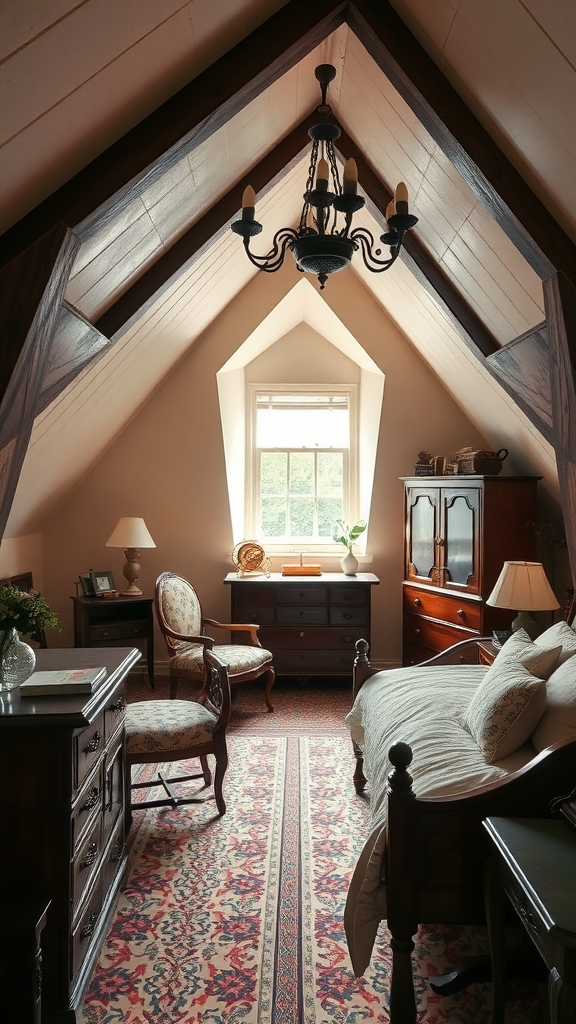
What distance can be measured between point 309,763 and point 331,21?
367 centimetres

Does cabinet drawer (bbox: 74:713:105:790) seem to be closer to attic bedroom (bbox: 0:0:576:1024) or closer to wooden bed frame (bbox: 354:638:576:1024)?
attic bedroom (bbox: 0:0:576:1024)

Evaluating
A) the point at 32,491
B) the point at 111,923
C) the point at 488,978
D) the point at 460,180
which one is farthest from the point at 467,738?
the point at 32,491

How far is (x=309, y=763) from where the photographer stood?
3.92 meters

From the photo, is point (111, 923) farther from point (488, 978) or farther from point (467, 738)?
point (467, 738)

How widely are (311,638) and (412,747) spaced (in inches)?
111

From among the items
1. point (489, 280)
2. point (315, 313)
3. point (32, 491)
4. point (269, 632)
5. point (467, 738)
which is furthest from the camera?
point (315, 313)

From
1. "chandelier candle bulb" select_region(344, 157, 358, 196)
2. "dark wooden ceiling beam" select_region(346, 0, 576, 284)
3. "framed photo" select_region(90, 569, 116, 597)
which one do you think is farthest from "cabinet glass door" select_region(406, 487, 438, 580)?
"chandelier candle bulb" select_region(344, 157, 358, 196)

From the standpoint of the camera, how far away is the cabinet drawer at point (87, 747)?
6.25 ft

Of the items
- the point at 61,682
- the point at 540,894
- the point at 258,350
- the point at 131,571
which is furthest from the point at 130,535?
the point at 540,894

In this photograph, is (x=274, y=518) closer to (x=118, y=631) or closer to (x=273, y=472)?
(x=273, y=472)

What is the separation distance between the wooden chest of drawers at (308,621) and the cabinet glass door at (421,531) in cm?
38

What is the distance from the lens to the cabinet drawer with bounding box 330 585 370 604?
531 cm

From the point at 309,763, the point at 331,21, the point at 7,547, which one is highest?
the point at 331,21

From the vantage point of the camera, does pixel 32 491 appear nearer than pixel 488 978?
No
